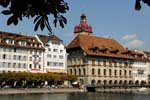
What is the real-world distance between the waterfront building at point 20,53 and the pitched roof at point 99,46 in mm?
14783

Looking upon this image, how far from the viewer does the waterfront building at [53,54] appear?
96.2 m

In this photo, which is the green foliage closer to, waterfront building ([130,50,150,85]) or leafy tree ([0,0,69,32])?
waterfront building ([130,50,150,85])

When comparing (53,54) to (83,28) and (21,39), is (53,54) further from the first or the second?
(83,28)

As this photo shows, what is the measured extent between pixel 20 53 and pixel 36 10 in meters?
87.3

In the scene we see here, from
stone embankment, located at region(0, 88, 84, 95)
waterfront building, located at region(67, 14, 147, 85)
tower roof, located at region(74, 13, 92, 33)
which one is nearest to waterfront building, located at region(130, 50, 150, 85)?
waterfront building, located at region(67, 14, 147, 85)

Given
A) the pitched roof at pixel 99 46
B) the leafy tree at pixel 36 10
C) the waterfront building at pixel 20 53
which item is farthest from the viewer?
the pitched roof at pixel 99 46

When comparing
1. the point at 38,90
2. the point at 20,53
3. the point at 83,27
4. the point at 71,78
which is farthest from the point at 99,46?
the point at 83,27

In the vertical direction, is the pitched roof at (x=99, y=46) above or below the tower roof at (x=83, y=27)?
below

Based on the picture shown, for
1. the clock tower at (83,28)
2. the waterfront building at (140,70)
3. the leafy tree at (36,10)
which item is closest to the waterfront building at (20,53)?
the waterfront building at (140,70)

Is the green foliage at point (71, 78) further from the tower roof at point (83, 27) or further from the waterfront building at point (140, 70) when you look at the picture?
the tower roof at point (83, 27)

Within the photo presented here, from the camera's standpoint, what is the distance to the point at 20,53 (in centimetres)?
9025

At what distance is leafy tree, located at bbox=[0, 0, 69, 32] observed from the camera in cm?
370

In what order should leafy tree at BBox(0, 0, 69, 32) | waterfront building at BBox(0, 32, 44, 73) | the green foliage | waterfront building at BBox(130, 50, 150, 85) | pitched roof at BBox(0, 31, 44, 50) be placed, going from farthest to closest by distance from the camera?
waterfront building at BBox(130, 50, 150, 85) → the green foliage → pitched roof at BBox(0, 31, 44, 50) → waterfront building at BBox(0, 32, 44, 73) → leafy tree at BBox(0, 0, 69, 32)

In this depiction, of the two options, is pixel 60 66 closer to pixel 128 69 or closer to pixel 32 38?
pixel 32 38
